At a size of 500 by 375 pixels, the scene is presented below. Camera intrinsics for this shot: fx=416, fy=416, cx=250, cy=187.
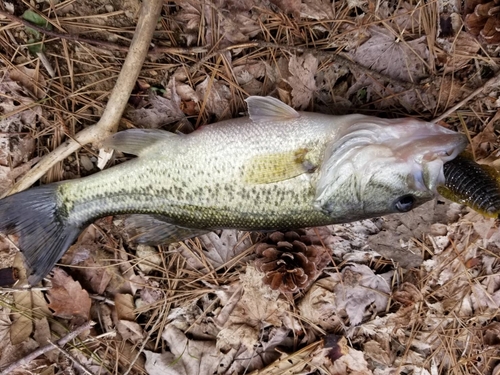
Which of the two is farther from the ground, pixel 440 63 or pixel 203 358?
pixel 440 63

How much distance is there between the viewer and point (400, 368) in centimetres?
350

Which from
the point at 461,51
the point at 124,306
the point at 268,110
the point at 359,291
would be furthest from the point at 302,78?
the point at 124,306

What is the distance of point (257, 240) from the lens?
340cm

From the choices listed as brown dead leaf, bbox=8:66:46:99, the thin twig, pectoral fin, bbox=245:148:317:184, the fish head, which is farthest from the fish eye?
brown dead leaf, bbox=8:66:46:99

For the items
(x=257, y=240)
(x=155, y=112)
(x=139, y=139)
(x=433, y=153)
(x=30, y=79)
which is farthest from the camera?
(x=257, y=240)

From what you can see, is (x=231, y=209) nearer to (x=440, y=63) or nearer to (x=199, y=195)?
(x=199, y=195)

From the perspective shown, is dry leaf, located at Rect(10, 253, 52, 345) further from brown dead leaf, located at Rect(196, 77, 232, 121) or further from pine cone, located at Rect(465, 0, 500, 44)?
pine cone, located at Rect(465, 0, 500, 44)

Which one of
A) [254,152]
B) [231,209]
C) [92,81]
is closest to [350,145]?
[254,152]

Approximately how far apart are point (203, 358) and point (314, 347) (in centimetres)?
93

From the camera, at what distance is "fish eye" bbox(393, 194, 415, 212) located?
106 inches

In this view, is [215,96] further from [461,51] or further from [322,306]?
[322,306]

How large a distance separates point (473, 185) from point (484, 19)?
1163 mm

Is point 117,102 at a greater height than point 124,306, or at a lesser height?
greater

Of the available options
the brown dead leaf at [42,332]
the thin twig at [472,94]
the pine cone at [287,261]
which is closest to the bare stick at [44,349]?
the brown dead leaf at [42,332]
